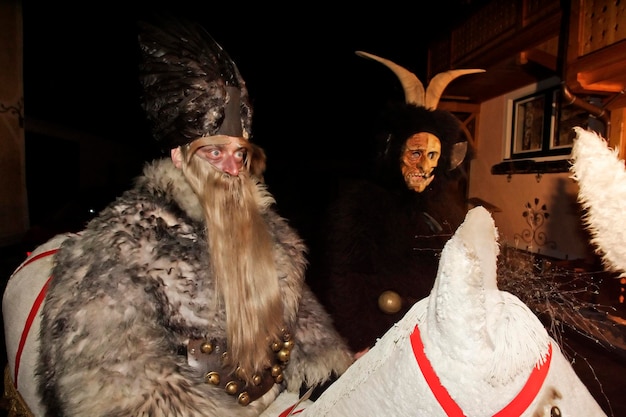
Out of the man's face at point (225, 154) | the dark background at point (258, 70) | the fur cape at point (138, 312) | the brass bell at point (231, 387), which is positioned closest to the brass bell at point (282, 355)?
the fur cape at point (138, 312)

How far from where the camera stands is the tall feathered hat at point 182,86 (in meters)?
1.46

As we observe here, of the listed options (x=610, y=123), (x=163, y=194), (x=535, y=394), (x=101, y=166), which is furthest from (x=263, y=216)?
(x=101, y=166)

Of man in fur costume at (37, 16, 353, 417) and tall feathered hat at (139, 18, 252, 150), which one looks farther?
tall feathered hat at (139, 18, 252, 150)

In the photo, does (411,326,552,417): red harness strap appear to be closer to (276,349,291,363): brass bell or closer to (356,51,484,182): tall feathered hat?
(276,349,291,363): brass bell

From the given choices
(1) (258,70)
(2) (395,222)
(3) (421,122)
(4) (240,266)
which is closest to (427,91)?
(3) (421,122)

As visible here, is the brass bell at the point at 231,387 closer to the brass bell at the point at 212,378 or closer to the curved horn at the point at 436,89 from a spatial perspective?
the brass bell at the point at 212,378

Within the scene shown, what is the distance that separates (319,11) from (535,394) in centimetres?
607

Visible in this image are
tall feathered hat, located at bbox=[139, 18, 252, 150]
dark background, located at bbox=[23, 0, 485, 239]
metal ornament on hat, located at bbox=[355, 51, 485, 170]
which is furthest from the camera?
dark background, located at bbox=[23, 0, 485, 239]

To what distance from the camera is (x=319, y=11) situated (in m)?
5.77

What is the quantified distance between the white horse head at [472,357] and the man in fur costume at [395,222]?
149 centimetres

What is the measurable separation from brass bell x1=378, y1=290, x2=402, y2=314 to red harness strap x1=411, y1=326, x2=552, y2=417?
1503 millimetres

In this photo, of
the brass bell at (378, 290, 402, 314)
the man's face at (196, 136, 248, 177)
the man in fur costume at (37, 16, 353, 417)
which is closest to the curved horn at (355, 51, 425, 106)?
the brass bell at (378, 290, 402, 314)

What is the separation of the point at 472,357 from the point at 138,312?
97cm

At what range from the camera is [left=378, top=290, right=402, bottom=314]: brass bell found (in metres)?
2.17
